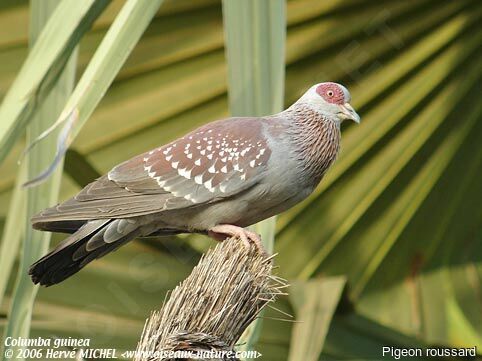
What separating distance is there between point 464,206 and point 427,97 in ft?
2.07

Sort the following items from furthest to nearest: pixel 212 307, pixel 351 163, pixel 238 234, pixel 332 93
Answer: pixel 351 163 < pixel 332 93 < pixel 238 234 < pixel 212 307

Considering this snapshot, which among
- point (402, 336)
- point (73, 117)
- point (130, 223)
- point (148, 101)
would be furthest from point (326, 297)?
point (73, 117)

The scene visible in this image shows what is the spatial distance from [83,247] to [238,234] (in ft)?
2.05

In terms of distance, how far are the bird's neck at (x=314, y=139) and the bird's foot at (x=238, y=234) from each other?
0.36 meters

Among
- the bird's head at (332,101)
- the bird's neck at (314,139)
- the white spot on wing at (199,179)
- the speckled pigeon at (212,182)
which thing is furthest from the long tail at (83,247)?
the bird's head at (332,101)

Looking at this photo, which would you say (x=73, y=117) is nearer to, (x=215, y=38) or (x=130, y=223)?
(x=130, y=223)

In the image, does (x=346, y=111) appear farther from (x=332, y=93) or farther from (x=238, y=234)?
(x=238, y=234)

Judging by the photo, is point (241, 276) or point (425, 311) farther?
point (425, 311)

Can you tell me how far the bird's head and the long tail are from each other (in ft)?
2.73

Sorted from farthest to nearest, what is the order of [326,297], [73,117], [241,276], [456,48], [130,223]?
[456,48] < [326,297] < [130,223] < [241,276] < [73,117]

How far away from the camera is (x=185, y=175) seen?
3445 mm

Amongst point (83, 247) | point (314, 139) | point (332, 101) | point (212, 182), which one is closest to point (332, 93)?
point (332, 101)

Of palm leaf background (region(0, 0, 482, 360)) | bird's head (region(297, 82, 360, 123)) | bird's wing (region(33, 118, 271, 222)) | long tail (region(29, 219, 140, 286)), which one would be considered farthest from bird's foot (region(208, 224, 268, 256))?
palm leaf background (region(0, 0, 482, 360))

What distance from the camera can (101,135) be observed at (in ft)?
14.8
